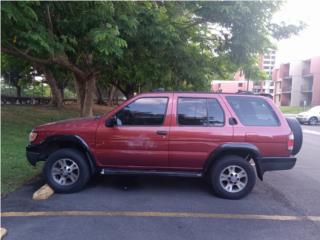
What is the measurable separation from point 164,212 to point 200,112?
1926 millimetres

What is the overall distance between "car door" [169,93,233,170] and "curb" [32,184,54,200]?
2013 mm

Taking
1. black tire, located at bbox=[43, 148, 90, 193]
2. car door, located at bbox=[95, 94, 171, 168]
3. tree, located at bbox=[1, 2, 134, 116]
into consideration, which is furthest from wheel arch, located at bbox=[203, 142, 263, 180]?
tree, located at bbox=[1, 2, 134, 116]

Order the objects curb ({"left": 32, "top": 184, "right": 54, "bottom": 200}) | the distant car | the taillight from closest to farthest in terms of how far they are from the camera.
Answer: curb ({"left": 32, "top": 184, "right": 54, "bottom": 200}) < the taillight < the distant car

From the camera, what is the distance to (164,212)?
6027 mm

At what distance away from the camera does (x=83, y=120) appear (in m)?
7.36

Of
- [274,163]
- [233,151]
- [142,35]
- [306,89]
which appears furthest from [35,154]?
[306,89]

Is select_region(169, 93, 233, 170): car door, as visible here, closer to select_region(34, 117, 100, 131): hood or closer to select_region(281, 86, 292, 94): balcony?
select_region(34, 117, 100, 131): hood

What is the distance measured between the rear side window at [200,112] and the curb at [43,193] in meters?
2.40

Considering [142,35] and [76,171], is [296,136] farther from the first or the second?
[142,35]

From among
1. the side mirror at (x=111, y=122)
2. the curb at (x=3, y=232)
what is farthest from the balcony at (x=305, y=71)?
the curb at (x=3, y=232)

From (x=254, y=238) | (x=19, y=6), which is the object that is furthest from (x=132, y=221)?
(x=19, y=6)

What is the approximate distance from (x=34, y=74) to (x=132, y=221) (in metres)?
34.0

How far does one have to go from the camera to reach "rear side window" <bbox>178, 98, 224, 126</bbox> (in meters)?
7.07

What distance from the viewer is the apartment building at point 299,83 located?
61.2 m
